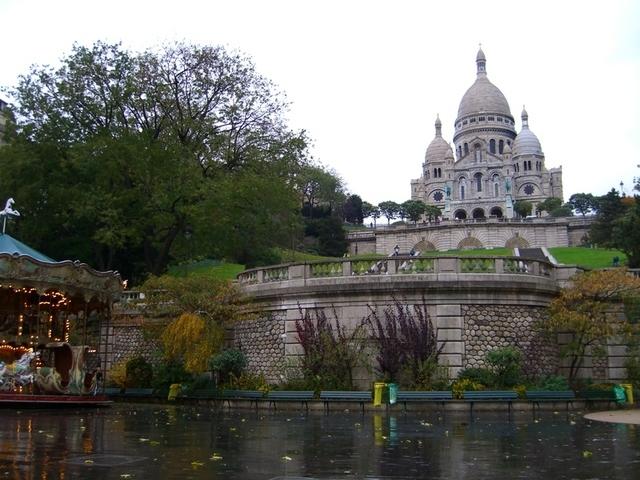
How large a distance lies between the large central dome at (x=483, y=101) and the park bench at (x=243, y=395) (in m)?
158

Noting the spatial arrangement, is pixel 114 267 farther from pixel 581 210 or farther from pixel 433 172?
pixel 433 172

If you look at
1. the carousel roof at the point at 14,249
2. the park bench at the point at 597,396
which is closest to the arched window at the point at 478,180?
the park bench at the point at 597,396

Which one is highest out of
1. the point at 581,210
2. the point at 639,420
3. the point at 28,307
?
the point at 581,210

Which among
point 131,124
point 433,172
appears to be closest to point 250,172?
point 131,124

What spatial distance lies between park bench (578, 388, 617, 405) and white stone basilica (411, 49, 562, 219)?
12850cm

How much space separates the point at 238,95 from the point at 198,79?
2.52 m

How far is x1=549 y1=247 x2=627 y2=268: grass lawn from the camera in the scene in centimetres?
A: 6836

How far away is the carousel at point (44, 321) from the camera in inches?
960

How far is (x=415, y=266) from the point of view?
91.1 feet

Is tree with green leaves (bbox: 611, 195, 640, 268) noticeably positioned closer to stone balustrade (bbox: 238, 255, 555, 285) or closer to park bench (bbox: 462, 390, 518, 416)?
stone balustrade (bbox: 238, 255, 555, 285)

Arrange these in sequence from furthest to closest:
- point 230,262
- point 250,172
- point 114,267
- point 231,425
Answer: point 230,262 → point 114,267 → point 250,172 → point 231,425

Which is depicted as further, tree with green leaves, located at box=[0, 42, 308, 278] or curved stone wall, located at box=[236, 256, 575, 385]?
tree with green leaves, located at box=[0, 42, 308, 278]

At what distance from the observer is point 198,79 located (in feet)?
145

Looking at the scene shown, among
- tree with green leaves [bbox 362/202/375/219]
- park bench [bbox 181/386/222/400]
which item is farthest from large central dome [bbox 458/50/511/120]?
park bench [bbox 181/386/222/400]
